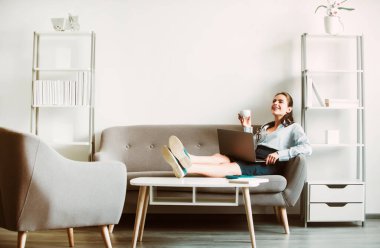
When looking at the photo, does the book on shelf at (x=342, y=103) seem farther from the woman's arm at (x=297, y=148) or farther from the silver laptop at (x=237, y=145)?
the silver laptop at (x=237, y=145)

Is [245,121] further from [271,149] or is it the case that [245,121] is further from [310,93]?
[310,93]

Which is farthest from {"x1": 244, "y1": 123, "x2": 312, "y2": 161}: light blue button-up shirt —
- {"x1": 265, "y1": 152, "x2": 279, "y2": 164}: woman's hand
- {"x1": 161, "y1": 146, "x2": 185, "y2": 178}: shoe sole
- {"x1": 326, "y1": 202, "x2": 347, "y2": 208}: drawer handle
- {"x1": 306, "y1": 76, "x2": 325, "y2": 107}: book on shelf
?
{"x1": 161, "y1": 146, "x2": 185, "y2": 178}: shoe sole

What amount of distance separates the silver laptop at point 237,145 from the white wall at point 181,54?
2.11 feet

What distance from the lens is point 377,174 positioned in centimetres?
443

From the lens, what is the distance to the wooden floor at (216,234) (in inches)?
125

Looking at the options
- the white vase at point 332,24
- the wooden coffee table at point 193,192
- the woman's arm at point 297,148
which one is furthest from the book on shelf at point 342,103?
the wooden coffee table at point 193,192

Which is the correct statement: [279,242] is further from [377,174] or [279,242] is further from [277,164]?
[377,174]

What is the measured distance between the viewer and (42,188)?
242cm

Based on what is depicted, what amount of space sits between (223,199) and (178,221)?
79 centimetres

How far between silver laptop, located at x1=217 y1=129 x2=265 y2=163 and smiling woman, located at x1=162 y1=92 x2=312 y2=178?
0.20 feet

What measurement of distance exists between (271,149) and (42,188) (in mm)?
2080

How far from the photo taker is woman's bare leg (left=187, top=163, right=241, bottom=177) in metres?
3.37

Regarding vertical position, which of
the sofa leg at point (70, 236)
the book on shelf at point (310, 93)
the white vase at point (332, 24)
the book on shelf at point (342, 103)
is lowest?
the sofa leg at point (70, 236)

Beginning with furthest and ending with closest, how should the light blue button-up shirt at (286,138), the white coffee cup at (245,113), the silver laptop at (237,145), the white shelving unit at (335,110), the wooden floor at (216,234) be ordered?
the white shelving unit at (335,110) < the white coffee cup at (245,113) < the light blue button-up shirt at (286,138) < the silver laptop at (237,145) < the wooden floor at (216,234)
